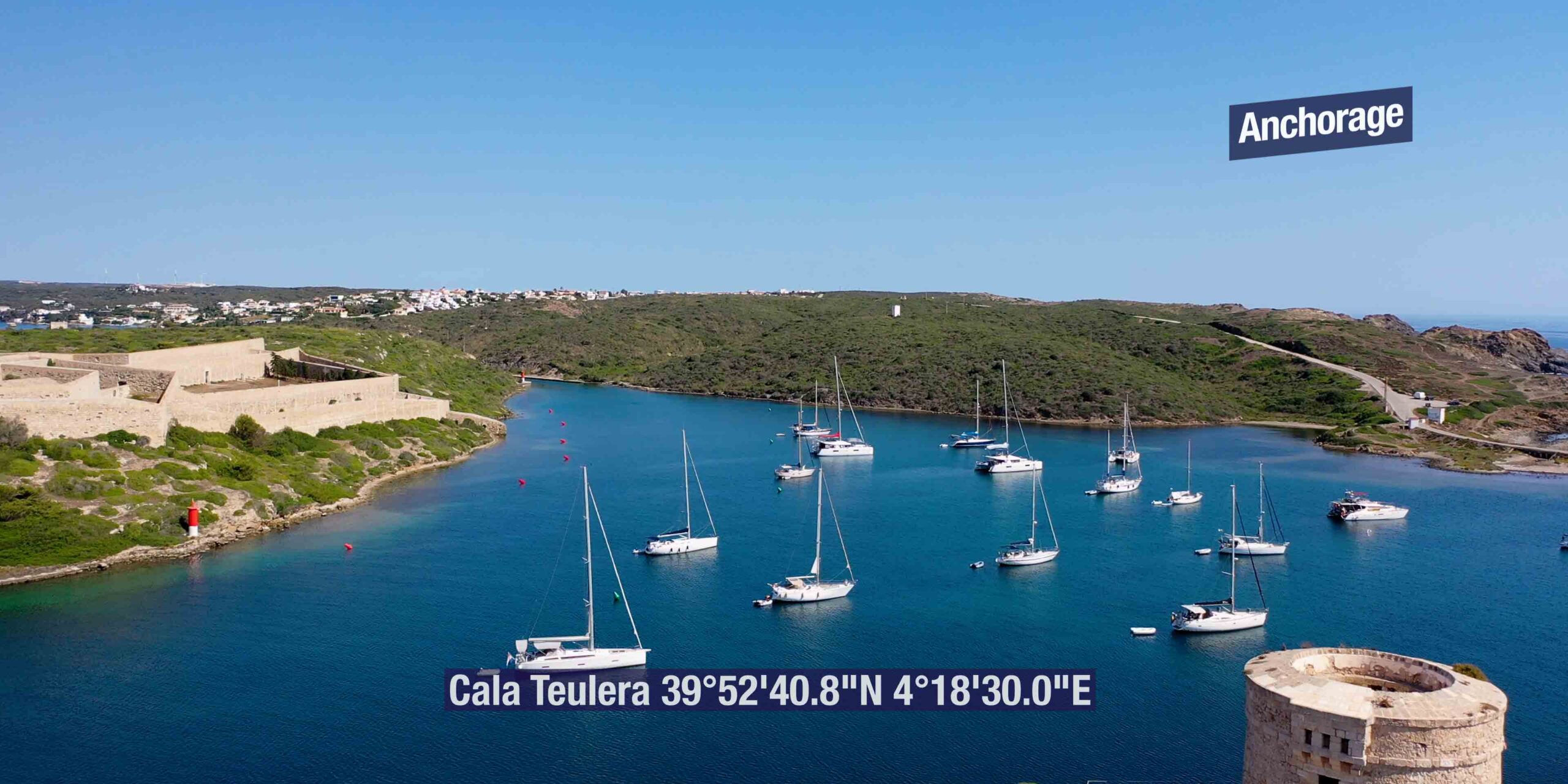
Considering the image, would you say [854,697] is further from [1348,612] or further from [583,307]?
[583,307]

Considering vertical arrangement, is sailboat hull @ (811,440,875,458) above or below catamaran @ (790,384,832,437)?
below

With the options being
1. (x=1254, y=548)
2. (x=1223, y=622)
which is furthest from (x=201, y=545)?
(x=1254, y=548)

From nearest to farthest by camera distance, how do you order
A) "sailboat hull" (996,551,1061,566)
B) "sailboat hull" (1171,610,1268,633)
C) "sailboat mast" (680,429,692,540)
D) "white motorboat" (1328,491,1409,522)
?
"sailboat hull" (1171,610,1268,633) < "sailboat hull" (996,551,1061,566) < "sailboat mast" (680,429,692,540) < "white motorboat" (1328,491,1409,522)

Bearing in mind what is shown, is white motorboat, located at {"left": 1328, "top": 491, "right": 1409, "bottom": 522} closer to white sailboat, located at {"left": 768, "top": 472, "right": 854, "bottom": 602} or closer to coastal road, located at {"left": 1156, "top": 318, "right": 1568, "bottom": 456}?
coastal road, located at {"left": 1156, "top": 318, "right": 1568, "bottom": 456}

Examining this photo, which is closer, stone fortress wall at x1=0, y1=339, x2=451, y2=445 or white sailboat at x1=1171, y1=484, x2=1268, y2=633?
white sailboat at x1=1171, y1=484, x2=1268, y2=633

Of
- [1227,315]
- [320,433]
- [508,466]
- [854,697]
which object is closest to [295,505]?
[320,433]

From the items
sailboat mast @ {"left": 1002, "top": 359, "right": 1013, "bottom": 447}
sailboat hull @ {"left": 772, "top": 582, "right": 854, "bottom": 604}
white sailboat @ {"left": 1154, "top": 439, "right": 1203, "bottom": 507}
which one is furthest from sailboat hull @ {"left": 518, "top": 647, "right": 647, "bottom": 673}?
sailboat mast @ {"left": 1002, "top": 359, "right": 1013, "bottom": 447}
